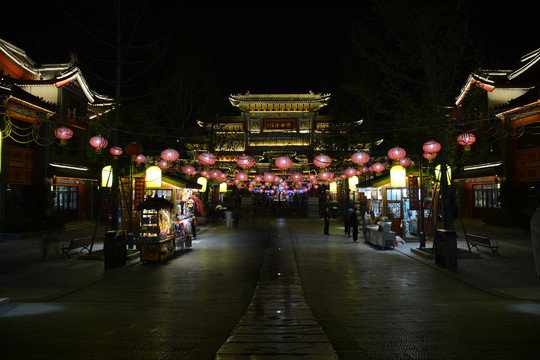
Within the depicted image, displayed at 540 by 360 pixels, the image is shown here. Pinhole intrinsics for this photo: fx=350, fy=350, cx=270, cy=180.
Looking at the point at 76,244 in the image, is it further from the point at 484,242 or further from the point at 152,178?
the point at 484,242

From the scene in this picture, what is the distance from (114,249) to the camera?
405 inches

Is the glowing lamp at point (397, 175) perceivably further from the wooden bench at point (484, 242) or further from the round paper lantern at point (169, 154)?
the round paper lantern at point (169, 154)

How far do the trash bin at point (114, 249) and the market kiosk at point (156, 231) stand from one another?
60 cm

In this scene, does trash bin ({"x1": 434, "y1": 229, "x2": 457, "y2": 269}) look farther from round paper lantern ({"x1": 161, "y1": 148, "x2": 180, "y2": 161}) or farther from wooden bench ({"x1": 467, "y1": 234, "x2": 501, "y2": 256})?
round paper lantern ({"x1": 161, "y1": 148, "x2": 180, "y2": 161})

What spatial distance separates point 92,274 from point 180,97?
14.2 m

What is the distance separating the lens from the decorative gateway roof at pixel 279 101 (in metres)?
37.8

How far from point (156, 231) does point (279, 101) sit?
28.8m

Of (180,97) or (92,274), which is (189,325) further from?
(180,97)

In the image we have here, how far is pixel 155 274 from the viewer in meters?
9.48

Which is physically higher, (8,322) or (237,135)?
(237,135)

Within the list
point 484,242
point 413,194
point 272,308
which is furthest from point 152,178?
point 484,242

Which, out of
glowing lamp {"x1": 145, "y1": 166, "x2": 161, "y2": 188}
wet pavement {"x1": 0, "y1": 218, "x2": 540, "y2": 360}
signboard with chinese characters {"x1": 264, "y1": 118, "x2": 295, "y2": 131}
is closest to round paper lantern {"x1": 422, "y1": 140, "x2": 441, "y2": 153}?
wet pavement {"x1": 0, "y1": 218, "x2": 540, "y2": 360}

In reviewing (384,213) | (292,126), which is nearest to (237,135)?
(292,126)

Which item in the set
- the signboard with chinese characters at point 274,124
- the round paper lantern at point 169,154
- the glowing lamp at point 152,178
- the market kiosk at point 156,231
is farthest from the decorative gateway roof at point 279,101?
the market kiosk at point 156,231
